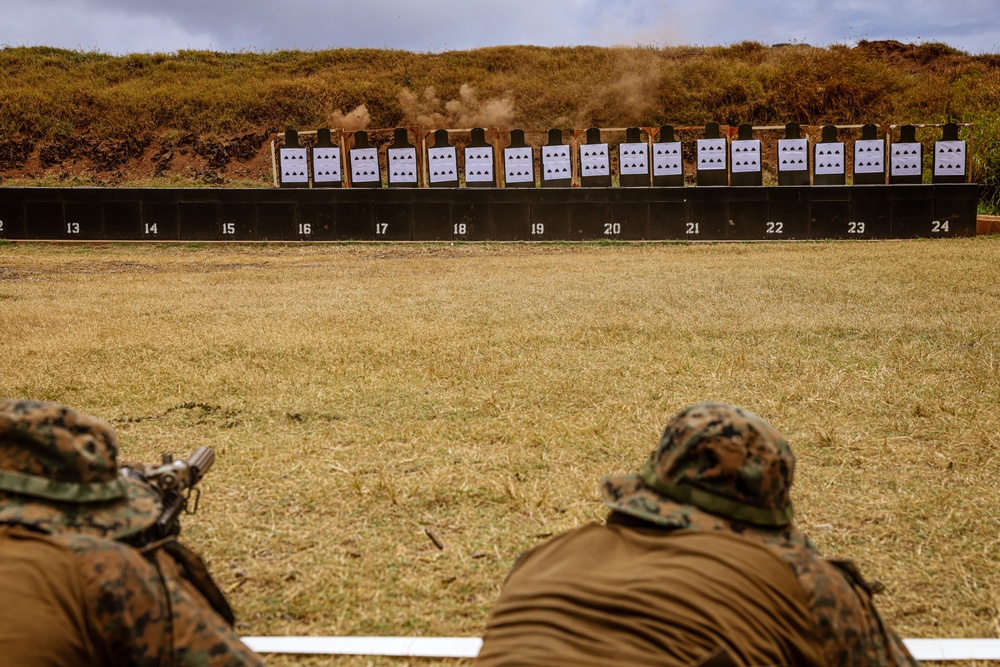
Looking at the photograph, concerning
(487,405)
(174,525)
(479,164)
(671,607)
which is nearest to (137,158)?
(479,164)

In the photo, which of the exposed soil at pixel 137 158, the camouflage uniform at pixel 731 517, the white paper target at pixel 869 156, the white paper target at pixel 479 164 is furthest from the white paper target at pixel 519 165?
the camouflage uniform at pixel 731 517

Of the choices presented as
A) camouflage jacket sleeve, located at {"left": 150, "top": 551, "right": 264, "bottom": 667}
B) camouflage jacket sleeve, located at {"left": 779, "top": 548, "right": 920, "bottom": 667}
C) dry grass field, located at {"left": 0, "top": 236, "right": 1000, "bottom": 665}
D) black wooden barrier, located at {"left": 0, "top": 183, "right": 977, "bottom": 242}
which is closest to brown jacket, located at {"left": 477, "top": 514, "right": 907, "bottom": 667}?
camouflage jacket sleeve, located at {"left": 779, "top": 548, "right": 920, "bottom": 667}

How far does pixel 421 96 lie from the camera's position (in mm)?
32969

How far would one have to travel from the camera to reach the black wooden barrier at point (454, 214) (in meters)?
15.8

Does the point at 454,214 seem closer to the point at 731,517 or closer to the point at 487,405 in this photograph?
the point at 487,405

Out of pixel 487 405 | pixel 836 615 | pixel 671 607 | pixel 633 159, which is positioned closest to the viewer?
pixel 671 607

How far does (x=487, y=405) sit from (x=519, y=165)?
13.6m

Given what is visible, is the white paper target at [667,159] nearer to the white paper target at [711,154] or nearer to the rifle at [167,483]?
the white paper target at [711,154]

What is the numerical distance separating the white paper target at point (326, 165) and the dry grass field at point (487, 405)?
8.09 meters

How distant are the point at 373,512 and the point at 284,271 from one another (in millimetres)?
8939

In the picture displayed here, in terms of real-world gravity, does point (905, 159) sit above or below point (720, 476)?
above

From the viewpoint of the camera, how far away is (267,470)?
4.29 m

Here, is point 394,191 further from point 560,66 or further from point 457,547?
point 560,66

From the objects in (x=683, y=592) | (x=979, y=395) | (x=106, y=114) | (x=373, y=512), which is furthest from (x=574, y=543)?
(x=106, y=114)
